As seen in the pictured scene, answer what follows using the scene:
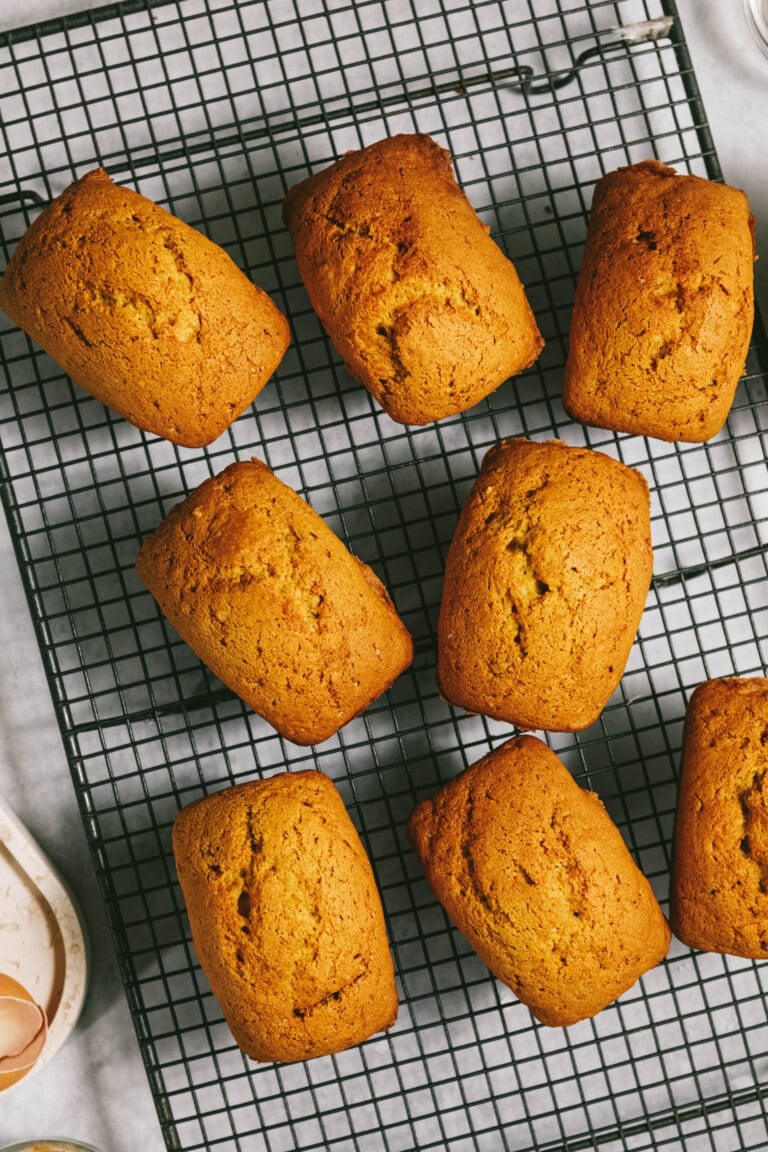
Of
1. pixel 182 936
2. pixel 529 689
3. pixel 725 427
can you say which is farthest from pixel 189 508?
pixel 725 427

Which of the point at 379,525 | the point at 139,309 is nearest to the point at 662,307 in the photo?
the point at 379,525

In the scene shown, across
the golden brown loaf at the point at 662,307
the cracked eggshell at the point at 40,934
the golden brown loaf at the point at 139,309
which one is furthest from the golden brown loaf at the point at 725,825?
the cracked eggshell at the point at 40,934

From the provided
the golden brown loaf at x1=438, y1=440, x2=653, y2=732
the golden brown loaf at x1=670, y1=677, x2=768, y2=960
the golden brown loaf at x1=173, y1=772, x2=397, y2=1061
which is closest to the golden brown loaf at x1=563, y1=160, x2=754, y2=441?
the golden brown loaf at x1=438, y1=440, x2=653, y2=732

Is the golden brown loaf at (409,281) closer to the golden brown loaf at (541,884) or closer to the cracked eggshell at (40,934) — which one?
the golden brown loaf at (541,884)

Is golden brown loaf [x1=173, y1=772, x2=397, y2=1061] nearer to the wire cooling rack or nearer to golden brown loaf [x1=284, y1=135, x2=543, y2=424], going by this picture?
the wire cooling rack

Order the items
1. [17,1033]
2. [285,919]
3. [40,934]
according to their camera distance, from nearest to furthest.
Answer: [285,919] → [17,1033] → [40,934]

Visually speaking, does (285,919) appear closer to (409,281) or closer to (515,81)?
(409,281)
